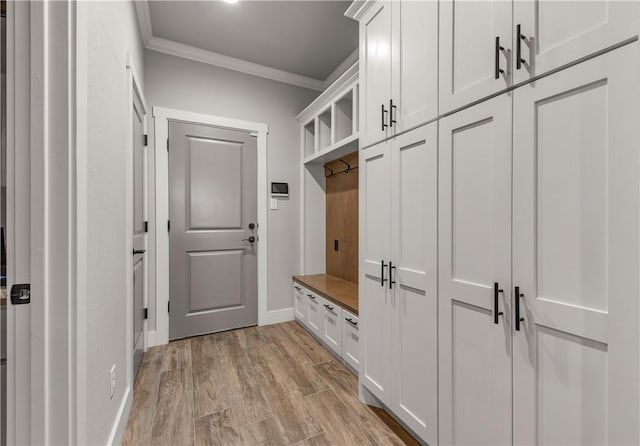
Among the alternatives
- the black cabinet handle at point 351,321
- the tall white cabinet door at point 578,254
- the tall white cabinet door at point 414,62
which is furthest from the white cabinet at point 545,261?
the black cabinet handle at point 351,321

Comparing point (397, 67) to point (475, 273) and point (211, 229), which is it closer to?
point (475, 273)

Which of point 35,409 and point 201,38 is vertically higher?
point 201,38

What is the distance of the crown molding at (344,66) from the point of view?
294 centimetres

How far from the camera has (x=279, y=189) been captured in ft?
10.8

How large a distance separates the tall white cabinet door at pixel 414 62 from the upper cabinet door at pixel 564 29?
0.38 m

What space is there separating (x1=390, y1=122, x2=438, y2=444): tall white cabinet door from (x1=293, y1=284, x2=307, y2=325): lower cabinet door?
60.6 inches

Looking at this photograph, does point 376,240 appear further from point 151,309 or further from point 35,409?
point 151,309

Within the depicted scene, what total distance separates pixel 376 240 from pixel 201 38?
2.48m

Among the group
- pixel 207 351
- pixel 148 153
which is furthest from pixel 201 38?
pixel 207 351

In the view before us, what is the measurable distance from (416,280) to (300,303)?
6.33 ft

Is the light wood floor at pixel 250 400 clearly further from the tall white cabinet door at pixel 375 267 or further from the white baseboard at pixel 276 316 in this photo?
the white baseboard at pixel 276 316

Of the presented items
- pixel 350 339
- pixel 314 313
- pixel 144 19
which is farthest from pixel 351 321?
pixel 144 19

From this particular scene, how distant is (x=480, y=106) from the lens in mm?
1156

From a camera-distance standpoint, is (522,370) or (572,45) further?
(522,370)
